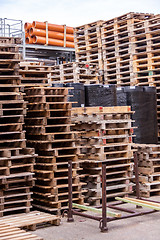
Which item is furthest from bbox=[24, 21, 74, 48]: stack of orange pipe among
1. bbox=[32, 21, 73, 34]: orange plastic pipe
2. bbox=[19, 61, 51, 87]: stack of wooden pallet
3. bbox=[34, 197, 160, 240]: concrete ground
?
bbox=[34, 197, 160, 240]: concrete ground

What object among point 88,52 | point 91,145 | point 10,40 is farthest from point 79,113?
point 88,52

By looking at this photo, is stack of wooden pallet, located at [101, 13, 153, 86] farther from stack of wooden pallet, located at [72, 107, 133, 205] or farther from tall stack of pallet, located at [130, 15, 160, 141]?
stack of wooden pallet, located at [72, 107, 133, 205]

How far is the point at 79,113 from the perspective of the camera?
8617 mm

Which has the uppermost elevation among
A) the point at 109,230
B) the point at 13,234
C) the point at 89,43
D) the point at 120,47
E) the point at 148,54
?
the point at 89,43

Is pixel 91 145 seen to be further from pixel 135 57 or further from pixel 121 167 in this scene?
pixel 135 57

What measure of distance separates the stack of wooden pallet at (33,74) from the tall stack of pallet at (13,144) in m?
0.83

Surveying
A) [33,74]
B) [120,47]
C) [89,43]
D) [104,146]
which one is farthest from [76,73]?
[104,146]

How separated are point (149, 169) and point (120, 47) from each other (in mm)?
4960

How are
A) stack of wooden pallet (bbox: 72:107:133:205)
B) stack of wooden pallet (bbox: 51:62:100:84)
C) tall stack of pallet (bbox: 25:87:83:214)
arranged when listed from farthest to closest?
stack of wooden pallet (bbox: 51:62:100:84) < stack of wooden pallet (bbox: 72:107:133:205) < tall stack of pallet (bbox: 25:87:83:214)

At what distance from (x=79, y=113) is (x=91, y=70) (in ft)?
12.5

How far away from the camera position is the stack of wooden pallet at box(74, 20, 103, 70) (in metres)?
13.0

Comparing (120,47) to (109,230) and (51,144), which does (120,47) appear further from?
(109,230)

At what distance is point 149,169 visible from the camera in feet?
28.9

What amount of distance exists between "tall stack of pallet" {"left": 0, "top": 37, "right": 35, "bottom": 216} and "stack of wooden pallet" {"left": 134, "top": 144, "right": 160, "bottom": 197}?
277 cm
